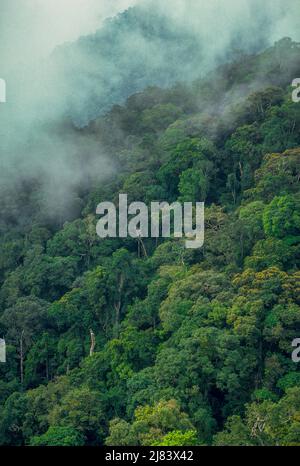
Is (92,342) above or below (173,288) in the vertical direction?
below

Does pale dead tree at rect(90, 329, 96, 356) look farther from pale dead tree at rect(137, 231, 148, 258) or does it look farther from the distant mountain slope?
the distant mountain slope

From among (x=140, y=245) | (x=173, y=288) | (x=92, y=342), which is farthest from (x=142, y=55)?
(x=173, y=288)

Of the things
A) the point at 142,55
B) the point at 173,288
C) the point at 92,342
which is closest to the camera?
the point at 173,288

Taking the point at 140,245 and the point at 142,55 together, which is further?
the point at 142,55

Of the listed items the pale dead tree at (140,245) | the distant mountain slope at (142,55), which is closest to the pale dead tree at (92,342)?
the pale dead tree at (140,245)

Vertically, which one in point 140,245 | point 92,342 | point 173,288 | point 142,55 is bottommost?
point 92,342

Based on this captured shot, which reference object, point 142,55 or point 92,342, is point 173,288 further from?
point 142,55

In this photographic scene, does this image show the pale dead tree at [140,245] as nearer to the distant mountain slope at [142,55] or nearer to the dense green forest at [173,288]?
the dense green forest at [173,288]
